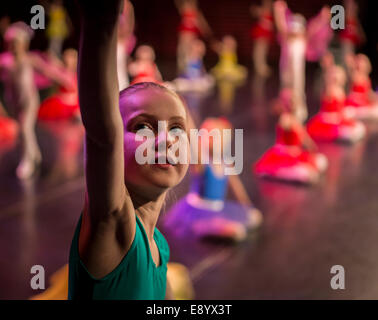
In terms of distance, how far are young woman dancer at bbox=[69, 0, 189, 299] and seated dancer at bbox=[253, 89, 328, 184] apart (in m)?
4.09

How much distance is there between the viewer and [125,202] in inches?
38.9

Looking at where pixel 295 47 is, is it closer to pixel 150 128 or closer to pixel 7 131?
pixel 7 131

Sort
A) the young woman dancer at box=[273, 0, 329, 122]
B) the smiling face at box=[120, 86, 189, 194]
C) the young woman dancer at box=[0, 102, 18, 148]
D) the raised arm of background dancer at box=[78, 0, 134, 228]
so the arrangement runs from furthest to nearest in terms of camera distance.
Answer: the young woman dancer at box=[273, 0, 329, 122] < the young woman dancer at box=[0, 102, 18, 148] < the smiling face at box=[120, 86, 189, 194] < the raised arm of background dancer at box=[78, 0, 134, 228]

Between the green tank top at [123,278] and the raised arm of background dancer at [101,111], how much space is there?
0.26 feet

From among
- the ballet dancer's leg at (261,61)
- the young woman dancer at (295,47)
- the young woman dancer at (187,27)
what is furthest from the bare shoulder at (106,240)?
the ballet dancer's leg at (261,61)

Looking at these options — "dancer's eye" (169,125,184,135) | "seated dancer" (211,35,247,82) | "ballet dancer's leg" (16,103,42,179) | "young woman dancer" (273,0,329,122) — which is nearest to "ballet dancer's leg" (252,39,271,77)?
"seated dancer" (211,35,247,82)

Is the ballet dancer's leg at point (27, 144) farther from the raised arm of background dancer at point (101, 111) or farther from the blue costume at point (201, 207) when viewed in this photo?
the raised arm of background dancer at point (101, 111)

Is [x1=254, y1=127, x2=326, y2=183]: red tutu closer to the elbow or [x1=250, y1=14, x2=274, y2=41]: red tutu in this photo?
the elbow

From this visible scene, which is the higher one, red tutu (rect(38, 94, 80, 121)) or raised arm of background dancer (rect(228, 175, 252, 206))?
red tutu (rect(38, 94, 80, 121))

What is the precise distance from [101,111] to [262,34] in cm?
1064

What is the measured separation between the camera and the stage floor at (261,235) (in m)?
3.22

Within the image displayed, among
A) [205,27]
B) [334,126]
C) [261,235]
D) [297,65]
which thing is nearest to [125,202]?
[261,235]

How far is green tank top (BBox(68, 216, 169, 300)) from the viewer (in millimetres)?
1015
